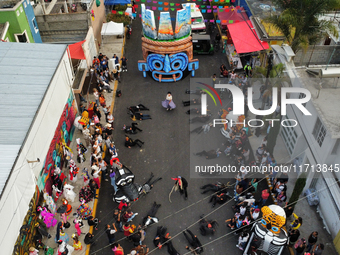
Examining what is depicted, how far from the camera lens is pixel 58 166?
16.5m

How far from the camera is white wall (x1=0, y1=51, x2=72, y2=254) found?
11.1 m

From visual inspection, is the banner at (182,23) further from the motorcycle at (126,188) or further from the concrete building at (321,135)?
the motorcycle at (126,188)

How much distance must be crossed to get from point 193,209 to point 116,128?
24.5ft

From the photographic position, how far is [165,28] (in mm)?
21656

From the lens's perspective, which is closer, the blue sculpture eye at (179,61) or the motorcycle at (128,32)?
the blue sculpture eye at (179,61)

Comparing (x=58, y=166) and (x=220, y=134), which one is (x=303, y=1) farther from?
(x=58, y=166)

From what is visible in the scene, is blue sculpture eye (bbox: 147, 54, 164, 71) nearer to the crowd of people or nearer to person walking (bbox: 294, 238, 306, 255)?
the crowd of people

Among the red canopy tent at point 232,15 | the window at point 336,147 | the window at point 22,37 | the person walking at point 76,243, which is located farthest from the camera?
the red canopy tent at point 232,15

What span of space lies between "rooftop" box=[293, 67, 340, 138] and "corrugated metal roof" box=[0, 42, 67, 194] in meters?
11.4

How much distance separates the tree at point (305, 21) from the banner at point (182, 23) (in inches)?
256

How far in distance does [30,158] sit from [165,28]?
12649 mm

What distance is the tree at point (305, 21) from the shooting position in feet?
53.0

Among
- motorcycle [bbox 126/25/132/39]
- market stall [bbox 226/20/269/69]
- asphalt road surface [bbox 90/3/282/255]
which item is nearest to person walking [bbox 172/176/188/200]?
asphalt road surface [bbox 90/3/282/255]

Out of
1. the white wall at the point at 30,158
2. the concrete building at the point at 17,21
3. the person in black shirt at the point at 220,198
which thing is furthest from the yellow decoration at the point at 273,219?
the concrete building at the point at 17,21
